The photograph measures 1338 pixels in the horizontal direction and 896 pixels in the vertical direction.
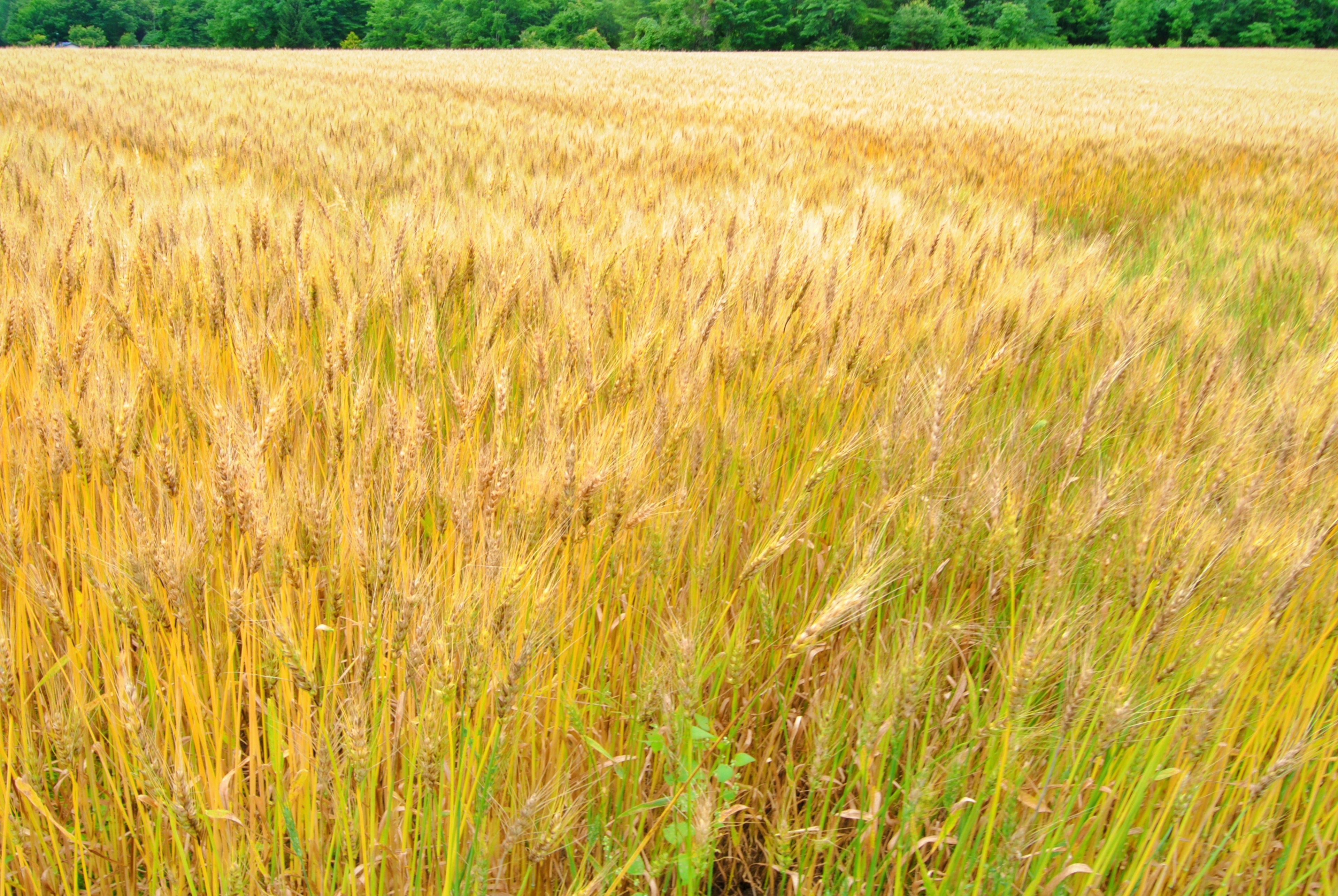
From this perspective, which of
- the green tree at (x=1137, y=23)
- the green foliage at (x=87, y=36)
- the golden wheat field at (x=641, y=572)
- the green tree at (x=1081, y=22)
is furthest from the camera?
the green tree at (x=1081, y=22)

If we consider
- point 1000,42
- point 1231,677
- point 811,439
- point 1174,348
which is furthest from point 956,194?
point 1000,42

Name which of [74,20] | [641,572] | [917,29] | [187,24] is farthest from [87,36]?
[641,572]

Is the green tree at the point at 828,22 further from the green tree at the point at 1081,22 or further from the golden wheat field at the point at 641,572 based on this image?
the golden wheat field at the point at 641,572

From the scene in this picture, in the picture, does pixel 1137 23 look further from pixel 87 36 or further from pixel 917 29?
pixel 87 36

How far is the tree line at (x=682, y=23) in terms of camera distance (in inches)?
1884

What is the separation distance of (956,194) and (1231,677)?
3675 mm

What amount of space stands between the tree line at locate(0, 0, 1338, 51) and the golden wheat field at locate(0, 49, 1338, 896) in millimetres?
49479

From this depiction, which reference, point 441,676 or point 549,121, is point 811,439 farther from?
point 549,121

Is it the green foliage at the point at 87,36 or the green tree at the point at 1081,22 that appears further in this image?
the green tree at the point at 1081,22

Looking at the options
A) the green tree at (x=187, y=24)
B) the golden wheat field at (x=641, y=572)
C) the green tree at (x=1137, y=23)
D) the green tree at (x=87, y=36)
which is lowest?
the golden wheat field at (x=641, y=572)

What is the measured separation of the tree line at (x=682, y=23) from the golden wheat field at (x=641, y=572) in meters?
49.5

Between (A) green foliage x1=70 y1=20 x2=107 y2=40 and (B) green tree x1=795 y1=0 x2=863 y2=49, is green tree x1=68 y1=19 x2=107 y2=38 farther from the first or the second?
(B) green tree x1=795 y1=0 x2=863 y2=49

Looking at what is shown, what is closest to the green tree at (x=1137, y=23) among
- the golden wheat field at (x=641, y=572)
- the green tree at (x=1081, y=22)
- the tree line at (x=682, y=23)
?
the tree line at (x=682, y=23)

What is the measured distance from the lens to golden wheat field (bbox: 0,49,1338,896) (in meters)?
0.80
